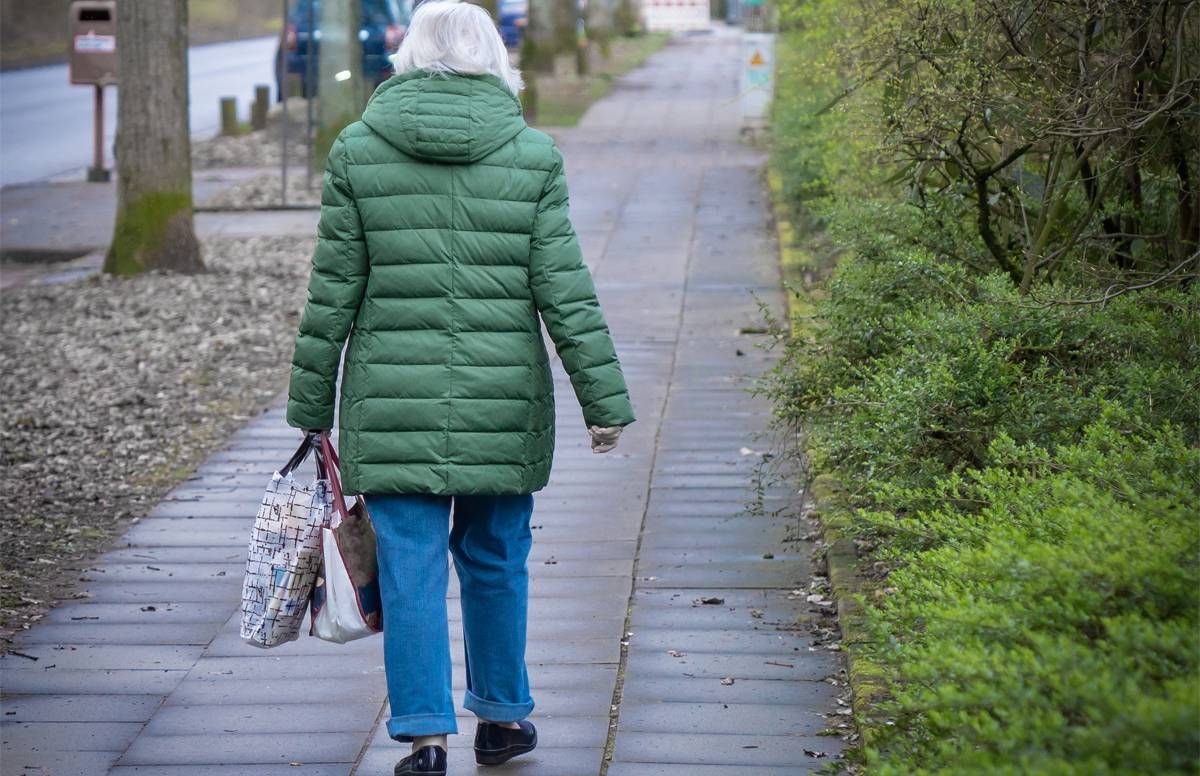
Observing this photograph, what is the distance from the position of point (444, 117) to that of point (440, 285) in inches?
15.1

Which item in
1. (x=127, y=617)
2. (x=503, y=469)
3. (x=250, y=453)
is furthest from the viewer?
(x=250, y=453)

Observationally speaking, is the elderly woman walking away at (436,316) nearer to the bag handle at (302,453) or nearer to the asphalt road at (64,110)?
the bag handle at (302,453)

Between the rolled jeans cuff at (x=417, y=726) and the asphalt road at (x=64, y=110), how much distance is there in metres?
16.5

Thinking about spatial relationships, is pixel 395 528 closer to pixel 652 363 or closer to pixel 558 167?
pixel 558 167

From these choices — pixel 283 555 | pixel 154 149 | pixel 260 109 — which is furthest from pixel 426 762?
pixel 260 109

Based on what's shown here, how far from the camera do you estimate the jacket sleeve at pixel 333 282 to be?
398 centimetres

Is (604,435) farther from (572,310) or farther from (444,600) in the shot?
(444,600)

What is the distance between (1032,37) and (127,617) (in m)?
3.66

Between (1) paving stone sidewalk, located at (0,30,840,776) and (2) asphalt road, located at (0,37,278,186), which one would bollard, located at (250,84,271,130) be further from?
(1) paving stone sidewalk, located at (0,30,840,776)

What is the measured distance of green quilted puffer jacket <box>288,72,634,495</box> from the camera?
394 centimetres

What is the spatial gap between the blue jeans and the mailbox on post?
15.8 meters

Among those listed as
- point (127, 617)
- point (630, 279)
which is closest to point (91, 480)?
point (127, 617)

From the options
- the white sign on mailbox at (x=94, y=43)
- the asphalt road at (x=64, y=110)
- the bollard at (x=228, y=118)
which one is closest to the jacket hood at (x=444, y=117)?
the white sign on mailbox at (x=94, y=43)

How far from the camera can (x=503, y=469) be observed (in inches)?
156
